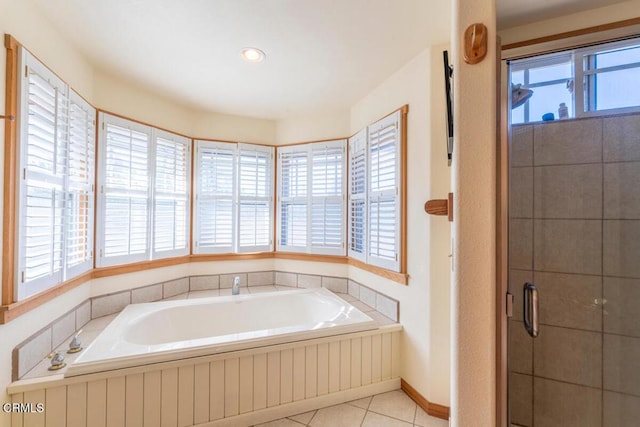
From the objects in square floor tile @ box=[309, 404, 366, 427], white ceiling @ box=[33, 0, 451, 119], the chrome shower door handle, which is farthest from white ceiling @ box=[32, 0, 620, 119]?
square floor tile @ box=[309, 404, 366, 427]

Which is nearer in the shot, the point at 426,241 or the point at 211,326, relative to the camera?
the point at 426,241

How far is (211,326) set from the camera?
240 centimetres

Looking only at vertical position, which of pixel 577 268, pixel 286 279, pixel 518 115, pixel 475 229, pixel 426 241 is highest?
pixel 518 115

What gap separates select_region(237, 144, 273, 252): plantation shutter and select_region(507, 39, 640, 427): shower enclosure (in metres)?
2.36

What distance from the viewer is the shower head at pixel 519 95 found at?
48.7 inches

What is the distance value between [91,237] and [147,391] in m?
1.25

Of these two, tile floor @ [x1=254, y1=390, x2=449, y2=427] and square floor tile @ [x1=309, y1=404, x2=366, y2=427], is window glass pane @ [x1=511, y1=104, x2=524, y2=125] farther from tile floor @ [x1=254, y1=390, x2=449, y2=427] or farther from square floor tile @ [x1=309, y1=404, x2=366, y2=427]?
square floor tile @ [x1=309, y1=404, x2=366, y2=427]

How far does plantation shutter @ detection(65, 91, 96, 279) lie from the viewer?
1.77 meters

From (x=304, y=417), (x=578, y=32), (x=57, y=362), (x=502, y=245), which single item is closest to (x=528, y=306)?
(x=502, y=245)

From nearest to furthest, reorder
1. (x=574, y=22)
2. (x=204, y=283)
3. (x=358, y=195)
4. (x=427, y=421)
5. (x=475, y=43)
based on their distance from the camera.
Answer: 1. (x=475, y=43)
2. (x=574, y=22)
3. (x=427, y=421)
4. (x=358, y=195)
5. (x=204, y=283)

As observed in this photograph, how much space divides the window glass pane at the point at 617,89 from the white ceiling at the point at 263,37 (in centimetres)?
33

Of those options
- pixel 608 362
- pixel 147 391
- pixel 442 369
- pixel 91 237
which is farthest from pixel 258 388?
pixel 608 362

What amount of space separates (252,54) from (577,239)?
7.45 feet

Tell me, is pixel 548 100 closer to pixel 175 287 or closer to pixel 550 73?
pixel 550 73
